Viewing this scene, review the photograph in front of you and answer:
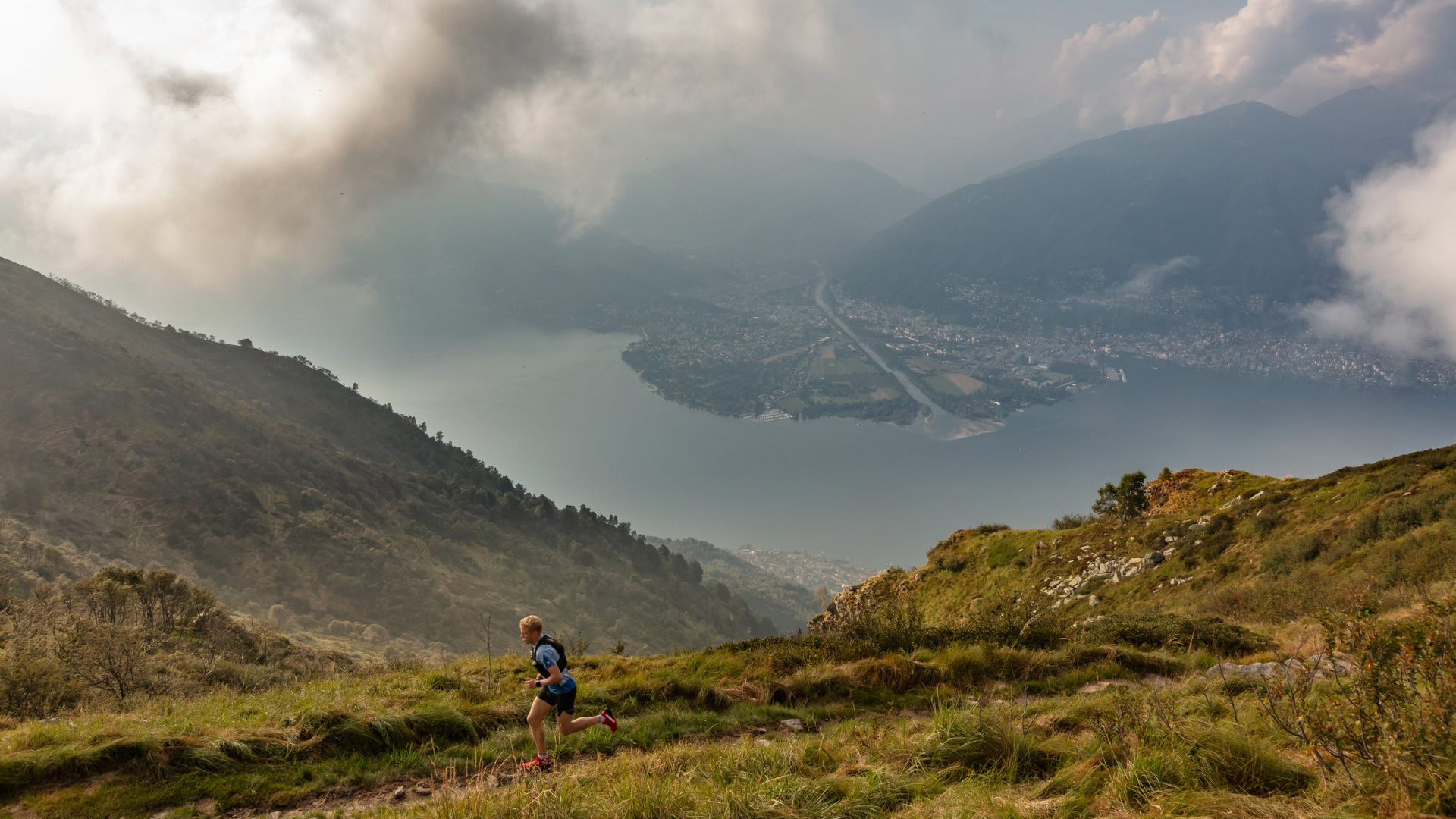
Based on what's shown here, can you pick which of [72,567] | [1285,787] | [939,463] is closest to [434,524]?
[72,567]

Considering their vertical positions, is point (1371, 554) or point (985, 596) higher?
point (1371, 554)

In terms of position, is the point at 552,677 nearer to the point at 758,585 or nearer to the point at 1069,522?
the point at 1069,522

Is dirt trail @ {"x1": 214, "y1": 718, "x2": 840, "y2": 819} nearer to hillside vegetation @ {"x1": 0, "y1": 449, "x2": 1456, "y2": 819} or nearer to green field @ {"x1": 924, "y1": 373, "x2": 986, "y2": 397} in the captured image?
hillside vegetation @ {"x1": 0, "y1": 449, "x2": 1456, "y2": 819}

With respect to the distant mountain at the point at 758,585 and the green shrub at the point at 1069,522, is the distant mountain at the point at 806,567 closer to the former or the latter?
the distant mountain at the point at 758,585

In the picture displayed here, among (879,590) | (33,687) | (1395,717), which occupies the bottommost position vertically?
(33,687)

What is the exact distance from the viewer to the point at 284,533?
60344mm

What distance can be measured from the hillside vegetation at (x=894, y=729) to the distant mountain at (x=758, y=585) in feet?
295

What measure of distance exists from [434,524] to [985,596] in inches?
2940

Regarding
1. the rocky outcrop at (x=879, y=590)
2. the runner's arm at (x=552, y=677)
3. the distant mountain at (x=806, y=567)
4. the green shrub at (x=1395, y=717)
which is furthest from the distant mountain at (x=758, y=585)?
the green shrub at (x=1395, y=717)

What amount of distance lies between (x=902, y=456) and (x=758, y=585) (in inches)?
2495

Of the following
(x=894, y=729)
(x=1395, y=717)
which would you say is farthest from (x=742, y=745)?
(x=1395, y=717)

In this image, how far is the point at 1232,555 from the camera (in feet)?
52.1

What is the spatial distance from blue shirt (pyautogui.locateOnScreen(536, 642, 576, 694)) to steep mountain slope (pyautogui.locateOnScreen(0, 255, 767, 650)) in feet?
120

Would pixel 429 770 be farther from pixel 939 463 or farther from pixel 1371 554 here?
pixel 939 463
